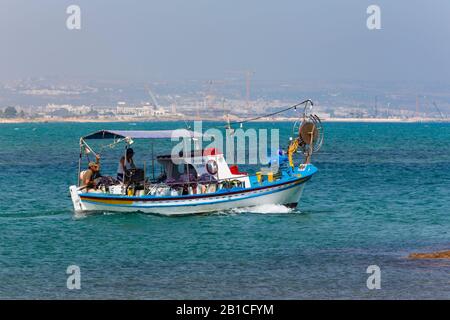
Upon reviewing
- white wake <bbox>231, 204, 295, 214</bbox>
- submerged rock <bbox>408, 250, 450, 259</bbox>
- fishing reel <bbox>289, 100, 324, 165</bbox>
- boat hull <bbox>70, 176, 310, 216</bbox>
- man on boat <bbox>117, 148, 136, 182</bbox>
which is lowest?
submerged rock <bbox>408, 250, 450, 259</bbox>

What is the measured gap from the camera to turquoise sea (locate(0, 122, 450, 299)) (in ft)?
100

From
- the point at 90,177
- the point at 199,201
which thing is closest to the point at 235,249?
the point at 199,201

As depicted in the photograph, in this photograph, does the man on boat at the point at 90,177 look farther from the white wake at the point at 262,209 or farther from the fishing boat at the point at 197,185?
the white wake at the point at 262,209

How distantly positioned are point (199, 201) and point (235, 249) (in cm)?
777

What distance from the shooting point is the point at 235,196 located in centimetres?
4519

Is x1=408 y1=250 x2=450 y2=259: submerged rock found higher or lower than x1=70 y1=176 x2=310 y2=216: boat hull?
lower

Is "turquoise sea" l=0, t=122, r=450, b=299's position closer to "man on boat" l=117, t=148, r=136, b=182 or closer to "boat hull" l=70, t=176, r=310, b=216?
"boat hull" l=70, t=176, r=310, b=216

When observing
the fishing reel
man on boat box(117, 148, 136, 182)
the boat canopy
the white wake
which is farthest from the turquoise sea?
the boat canopy

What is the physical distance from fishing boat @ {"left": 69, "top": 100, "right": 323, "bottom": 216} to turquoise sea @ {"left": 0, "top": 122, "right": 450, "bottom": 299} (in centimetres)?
64

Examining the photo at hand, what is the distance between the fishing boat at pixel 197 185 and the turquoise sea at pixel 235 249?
637 mm

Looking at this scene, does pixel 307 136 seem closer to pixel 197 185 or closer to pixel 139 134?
pixel 197 185
